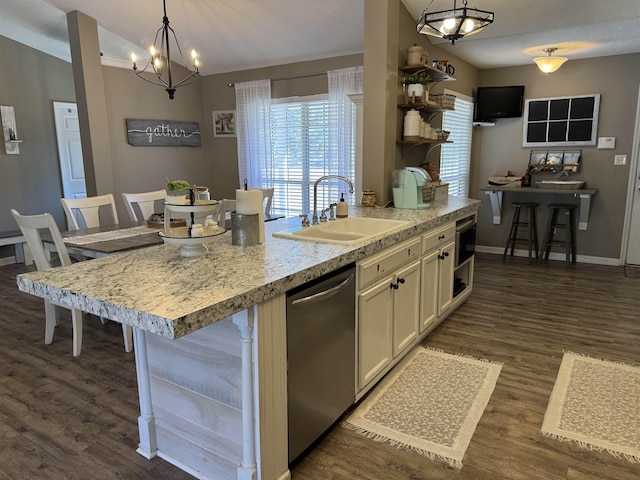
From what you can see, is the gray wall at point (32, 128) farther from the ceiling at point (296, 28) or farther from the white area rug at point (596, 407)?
the white area rug at point (596, 407)

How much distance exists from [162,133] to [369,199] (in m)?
3.55

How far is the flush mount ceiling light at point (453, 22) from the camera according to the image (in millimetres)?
2469

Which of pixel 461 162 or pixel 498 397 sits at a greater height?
pixel 461 162

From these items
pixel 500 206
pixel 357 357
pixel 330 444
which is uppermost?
pixel 500 206

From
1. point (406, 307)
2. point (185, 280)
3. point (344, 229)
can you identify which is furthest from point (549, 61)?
point (185, 280)

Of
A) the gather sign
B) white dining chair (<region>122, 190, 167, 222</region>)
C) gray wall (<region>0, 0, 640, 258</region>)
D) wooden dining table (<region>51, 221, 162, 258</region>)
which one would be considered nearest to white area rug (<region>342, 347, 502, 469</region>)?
wooden dining table (<region>51, 221, 162, 258</region>)

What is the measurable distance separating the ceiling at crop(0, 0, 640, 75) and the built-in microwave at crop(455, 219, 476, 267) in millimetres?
1738

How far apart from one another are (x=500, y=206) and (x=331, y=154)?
2.31 m


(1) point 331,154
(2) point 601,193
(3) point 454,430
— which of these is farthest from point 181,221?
(2) point 601,193

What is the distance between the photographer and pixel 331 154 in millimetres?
5367

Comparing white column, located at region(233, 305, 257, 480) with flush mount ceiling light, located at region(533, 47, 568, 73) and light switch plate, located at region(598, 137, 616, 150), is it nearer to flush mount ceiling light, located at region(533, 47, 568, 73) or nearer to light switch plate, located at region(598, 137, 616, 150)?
flush mount ceiling light, located at region(533, 47, 568, 73)

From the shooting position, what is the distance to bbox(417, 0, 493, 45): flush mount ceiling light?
2469mm

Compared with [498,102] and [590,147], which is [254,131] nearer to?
[498,102]

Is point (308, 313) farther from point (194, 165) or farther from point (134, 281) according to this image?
point (194, 165)
